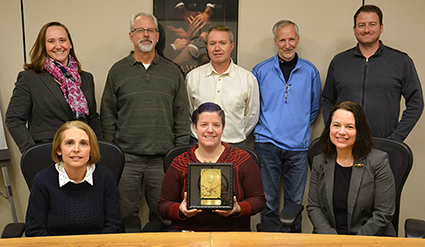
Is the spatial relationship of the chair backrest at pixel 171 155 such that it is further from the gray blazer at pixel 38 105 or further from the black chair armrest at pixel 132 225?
the gray blazer at pixel 38 105

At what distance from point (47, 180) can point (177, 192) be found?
2.34ft

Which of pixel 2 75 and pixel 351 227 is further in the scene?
pixel 2 75

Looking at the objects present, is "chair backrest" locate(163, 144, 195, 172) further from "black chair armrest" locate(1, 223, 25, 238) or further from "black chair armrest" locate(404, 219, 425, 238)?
"black chair armrest" locate(404, 219, 425, 238)

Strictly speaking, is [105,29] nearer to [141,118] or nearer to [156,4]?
[156,4]

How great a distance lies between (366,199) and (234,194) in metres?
0.75

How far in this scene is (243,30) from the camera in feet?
11.8

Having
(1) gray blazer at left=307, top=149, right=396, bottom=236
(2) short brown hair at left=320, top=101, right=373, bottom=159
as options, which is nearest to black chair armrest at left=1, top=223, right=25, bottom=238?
(1) gray blazer at left=307, top=149, right=396, bottom=236

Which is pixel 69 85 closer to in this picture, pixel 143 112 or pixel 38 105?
pixel 38 105

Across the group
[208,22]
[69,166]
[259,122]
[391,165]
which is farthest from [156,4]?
[391,165]

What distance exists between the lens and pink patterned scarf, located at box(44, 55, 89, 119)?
113 inches

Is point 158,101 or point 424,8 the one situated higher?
point 424,8

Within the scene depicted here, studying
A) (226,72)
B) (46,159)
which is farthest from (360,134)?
(46,159)

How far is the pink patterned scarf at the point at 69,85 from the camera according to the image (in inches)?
113

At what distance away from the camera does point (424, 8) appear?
11.7ft
